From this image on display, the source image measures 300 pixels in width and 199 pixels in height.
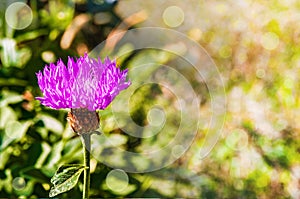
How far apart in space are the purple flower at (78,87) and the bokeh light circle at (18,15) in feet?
3.40

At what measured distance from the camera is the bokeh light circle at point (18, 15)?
198 cm

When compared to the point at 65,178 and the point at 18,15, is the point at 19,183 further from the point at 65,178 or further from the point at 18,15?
the point at 65,178

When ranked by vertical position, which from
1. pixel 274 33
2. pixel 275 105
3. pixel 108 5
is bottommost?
pixel 275 105

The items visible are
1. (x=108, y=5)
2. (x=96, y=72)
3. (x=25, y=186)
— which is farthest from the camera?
(x=108, y=5)

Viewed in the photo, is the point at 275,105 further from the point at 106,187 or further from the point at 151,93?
the point at 106,187

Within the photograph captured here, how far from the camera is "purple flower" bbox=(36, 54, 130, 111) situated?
0.98 m

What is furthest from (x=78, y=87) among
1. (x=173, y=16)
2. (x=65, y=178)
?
(x=173, y=16)

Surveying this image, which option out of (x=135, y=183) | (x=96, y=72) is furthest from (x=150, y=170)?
(x=96, y=72)

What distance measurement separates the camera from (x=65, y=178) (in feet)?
3.36

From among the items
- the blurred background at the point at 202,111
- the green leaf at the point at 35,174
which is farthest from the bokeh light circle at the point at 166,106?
the green leaf at the point at 35,174

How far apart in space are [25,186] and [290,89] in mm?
876

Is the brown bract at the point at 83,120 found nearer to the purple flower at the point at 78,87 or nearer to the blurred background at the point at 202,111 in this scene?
the purple flower at the point at 78,87

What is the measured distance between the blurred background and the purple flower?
0.77 m

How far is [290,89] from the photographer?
1856 millimetres
